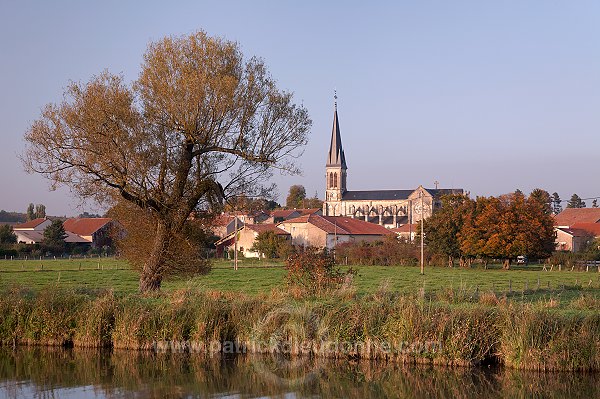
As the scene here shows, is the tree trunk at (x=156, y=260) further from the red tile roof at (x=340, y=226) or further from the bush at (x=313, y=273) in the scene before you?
the red tile roof at (x=340, y=226)

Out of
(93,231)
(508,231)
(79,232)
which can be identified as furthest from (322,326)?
(79,232)

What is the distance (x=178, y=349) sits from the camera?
20.3 metres

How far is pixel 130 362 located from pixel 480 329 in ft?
30.3

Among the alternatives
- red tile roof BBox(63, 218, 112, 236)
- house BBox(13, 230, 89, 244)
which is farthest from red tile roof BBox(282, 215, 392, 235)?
house BBox(13, 230, 89, 244)

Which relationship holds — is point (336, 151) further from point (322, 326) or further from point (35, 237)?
point (322, 326)

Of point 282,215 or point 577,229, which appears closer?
point 577,229

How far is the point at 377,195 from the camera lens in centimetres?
18162

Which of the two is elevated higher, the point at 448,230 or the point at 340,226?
the point at 340,226

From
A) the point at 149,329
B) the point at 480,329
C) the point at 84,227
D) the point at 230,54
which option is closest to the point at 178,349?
the point at 149,329

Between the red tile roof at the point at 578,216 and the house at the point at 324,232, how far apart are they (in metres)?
41.2

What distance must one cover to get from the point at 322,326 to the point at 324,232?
74.9 metres

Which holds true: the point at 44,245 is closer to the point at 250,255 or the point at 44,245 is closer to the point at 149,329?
the point at 250,255

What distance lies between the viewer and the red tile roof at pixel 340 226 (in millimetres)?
95625

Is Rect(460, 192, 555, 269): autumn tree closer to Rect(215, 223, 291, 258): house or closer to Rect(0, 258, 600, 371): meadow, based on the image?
Rect(215, 223, 291, 258): house
